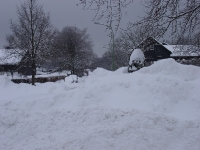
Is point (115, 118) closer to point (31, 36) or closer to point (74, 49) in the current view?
point (31, 36)

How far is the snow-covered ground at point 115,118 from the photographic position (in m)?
4.86

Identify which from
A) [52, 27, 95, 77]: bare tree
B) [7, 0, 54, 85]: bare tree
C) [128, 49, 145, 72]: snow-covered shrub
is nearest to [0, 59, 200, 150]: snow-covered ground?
[128, 49, 145, 72]: snow-covered shrub

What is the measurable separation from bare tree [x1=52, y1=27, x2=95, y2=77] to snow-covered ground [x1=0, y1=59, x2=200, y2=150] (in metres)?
29.5

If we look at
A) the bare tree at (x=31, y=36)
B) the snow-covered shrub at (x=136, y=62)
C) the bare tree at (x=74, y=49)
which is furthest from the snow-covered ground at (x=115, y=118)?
the bare tree at (x=74, y=49)

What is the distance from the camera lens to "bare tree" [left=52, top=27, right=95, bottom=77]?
38.1 metres

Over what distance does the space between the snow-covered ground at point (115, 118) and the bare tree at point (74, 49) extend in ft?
96.9

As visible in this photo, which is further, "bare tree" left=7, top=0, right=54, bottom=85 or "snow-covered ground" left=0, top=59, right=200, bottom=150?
"bare tree" left=7, top=0, right=54, bottom=85

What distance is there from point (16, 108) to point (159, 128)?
193 inches

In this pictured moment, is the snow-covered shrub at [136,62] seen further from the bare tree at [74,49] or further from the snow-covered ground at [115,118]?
the bare tree at [74,49]

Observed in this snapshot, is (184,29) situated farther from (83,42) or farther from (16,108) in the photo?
(83,42)

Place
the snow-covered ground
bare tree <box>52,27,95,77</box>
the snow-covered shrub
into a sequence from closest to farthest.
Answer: the snow-covered ground, the snow-covered shrub, bare tree <box>52,27,95,77</box>

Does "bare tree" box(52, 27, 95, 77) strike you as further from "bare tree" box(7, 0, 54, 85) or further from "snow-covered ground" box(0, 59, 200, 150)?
"snow-covered ground" box(0, 59, 200, 150)

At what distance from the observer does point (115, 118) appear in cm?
581

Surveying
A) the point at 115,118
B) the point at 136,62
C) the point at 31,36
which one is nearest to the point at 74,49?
the point at 31,36
